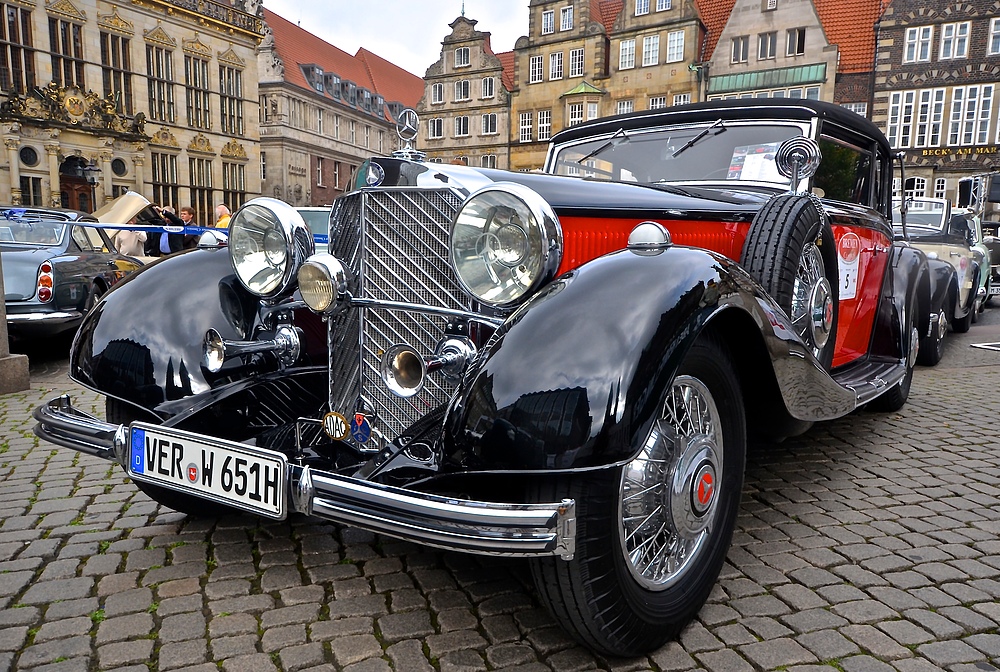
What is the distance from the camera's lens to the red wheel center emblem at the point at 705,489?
2105 millimetres

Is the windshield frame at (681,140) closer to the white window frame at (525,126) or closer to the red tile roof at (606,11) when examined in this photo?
the red tile roof at (606,11)

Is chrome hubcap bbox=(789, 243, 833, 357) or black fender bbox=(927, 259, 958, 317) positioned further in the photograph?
black fender bbox=(927, 259, 958, 317)

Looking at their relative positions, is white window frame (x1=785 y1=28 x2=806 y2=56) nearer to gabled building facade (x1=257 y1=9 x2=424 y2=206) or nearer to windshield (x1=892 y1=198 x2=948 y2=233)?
windshield (x1=892 y1=198 x2=948 y2=233)

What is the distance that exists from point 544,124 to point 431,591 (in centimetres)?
3489

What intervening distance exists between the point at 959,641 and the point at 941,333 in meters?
5.54

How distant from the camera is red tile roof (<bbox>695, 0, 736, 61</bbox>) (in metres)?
31.1

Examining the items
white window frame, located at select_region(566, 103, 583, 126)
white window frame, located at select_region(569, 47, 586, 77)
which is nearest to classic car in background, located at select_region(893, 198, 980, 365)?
white window frame, located at select_region(566, 103, 583, 126)

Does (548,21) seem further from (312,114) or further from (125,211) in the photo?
(125,211)

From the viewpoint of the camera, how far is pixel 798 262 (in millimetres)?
2803

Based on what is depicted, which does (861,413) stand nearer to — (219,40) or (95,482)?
(95,482)

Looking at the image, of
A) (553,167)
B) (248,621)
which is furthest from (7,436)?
(553,167)

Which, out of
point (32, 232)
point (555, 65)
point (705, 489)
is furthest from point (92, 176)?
point (705, 489)

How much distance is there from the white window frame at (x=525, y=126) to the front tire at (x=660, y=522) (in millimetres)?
35075

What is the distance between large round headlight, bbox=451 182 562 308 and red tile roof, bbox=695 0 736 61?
32.4 metres
